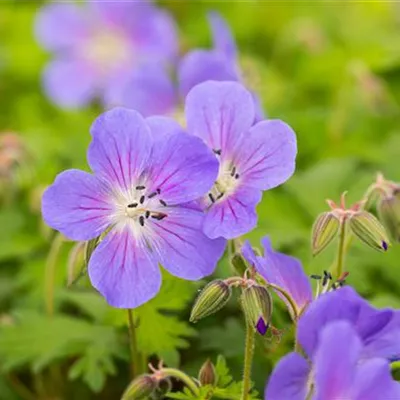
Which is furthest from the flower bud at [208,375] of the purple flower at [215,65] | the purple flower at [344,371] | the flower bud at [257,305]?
the purple flower at [215,65]

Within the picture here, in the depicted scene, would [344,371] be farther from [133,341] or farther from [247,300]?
[133,341]

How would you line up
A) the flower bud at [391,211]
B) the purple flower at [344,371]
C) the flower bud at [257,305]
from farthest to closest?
1. the flower bud at [391,211]
2. the flower bud at [257,305]
3. the purple flower at [344,371]

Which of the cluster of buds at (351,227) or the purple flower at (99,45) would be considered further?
the purple flower at (99,45)

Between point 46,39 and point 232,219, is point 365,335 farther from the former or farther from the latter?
point 46,39

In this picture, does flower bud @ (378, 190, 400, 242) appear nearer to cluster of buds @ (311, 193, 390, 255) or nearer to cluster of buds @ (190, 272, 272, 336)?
cluster of buds @ (311, 193, 390, 255)

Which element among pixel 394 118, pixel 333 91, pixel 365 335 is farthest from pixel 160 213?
pixel 333 91

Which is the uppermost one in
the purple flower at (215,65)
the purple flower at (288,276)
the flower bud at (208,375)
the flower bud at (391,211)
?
the purple flower at (215,65)

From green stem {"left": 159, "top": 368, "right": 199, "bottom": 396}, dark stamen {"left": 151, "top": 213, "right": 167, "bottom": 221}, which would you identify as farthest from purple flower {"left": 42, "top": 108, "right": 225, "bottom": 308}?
green stem {"left": 159, "top": 368, "right": 199, "bottom": 396}

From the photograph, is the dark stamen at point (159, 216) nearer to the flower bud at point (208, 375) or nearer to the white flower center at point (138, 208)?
the white flower center at point (138, 208)
